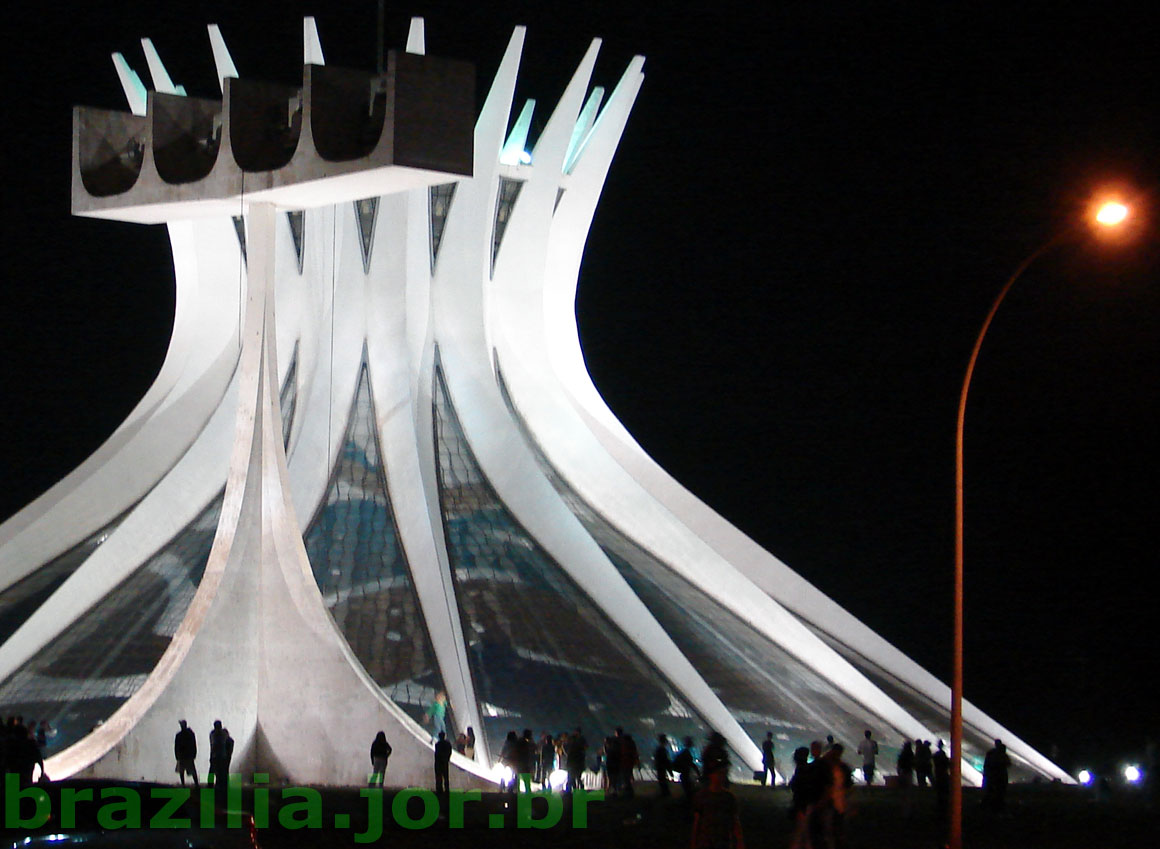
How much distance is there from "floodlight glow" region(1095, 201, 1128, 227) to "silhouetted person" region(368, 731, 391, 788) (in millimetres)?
8542

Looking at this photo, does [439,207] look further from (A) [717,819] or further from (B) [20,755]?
(A) [717,819]

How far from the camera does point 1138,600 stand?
141 ft

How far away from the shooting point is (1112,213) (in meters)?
13.8

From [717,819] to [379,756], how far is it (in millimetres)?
8681

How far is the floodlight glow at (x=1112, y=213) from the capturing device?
13711 millimetres

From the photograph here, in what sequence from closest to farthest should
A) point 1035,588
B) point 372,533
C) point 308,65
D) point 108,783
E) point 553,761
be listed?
point 108,783 < point 308,65 < point 553,761 < point 372,533 < point 1035,588

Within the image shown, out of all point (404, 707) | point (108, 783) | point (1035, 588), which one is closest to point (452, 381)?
point (404, 707)

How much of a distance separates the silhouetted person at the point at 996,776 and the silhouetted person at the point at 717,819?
8.95 metres

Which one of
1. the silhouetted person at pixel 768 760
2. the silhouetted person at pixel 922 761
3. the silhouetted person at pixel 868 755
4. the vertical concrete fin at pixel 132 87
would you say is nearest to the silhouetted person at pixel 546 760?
the silhouetted person at pixel 768 760

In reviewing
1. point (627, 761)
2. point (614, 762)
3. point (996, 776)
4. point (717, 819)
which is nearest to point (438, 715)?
point (614, 762)

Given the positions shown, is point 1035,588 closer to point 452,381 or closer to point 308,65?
point 452,381

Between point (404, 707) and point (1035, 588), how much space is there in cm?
2464

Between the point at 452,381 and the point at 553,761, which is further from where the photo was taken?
the point at 452,381

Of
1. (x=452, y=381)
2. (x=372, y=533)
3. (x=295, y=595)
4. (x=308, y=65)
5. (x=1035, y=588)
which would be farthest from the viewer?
(x=1035, y=588)
